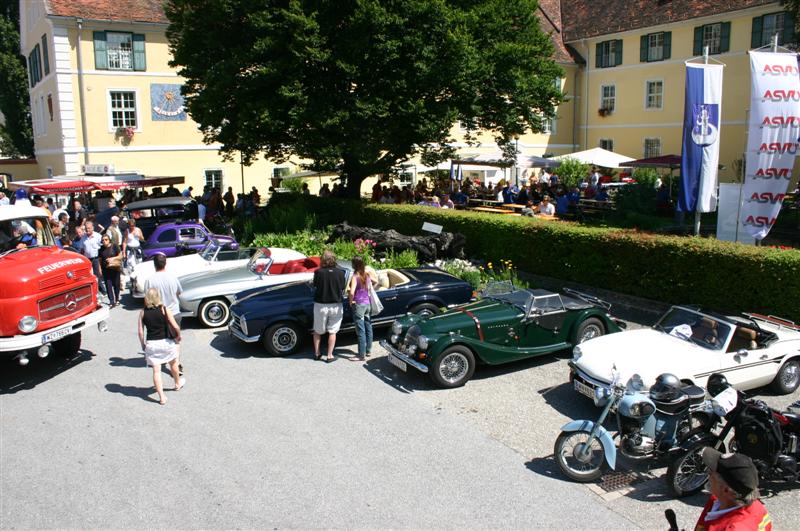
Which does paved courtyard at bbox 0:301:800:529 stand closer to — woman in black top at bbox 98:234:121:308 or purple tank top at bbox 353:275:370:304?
purple tank top at bbox 353:275:370:304

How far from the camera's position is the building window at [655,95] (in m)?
35.8

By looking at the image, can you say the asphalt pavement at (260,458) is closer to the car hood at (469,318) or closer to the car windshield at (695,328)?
the car hood at (469,318)

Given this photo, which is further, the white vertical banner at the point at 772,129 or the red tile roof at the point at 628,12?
the red tile roof at the point at 628,12

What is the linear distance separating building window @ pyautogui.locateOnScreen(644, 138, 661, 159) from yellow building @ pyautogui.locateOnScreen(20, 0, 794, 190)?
8cm

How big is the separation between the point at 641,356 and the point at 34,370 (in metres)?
8.88

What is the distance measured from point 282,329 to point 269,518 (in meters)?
5.04

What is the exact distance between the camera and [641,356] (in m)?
8.38

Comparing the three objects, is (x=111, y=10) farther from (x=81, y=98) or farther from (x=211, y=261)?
(x=211, y=261)

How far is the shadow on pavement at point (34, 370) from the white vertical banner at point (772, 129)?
11854 millimetres

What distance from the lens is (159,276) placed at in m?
9.98

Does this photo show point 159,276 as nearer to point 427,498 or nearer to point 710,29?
point 427,498

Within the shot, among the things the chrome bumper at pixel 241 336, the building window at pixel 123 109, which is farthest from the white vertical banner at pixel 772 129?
the building window at pixel 123 109

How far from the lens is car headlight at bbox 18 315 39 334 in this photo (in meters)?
9.14

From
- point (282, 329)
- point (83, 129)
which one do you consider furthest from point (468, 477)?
point (83, 129)
